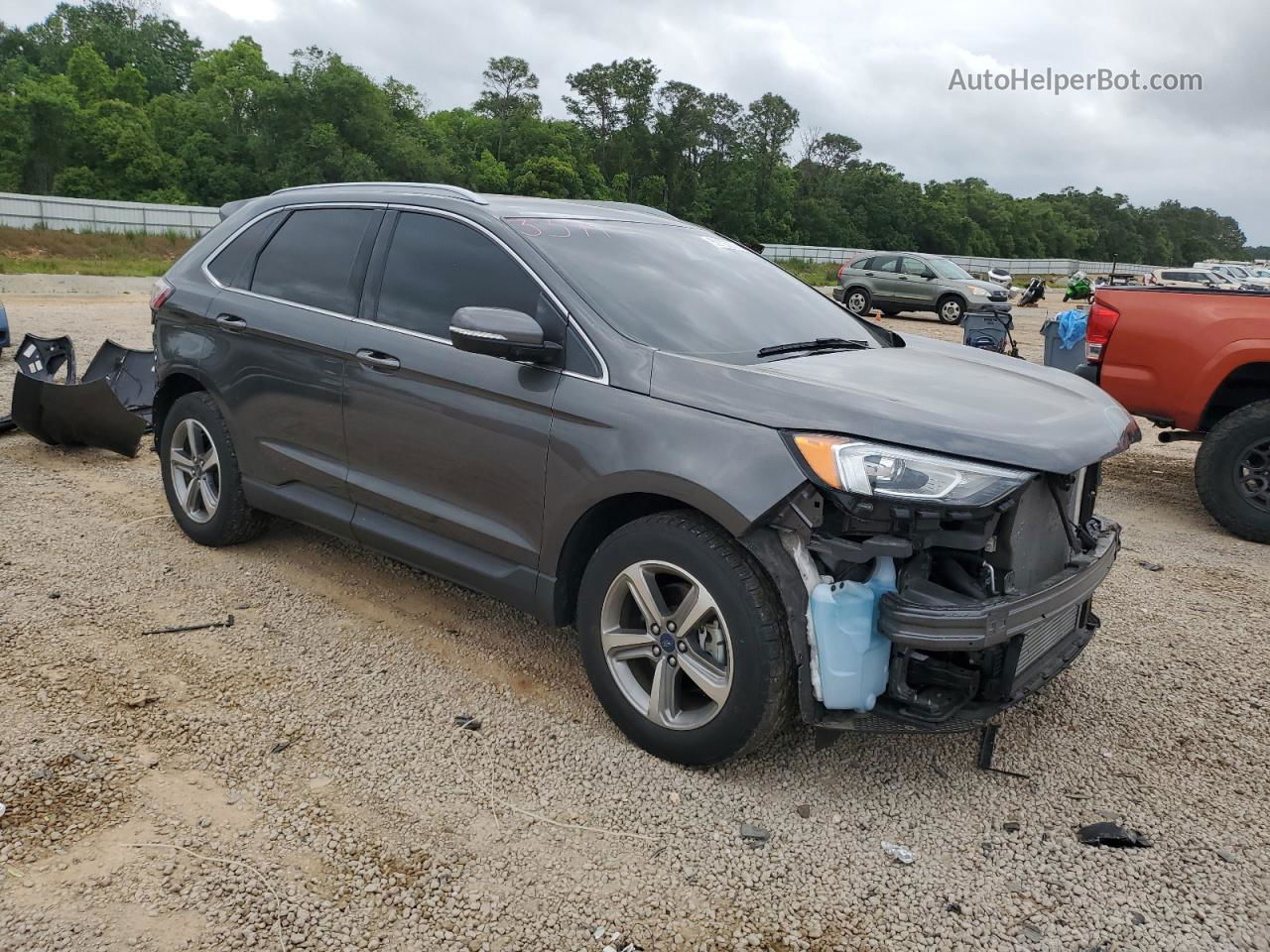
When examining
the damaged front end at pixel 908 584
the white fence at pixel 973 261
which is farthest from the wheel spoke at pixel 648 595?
the white fence at pixel 973 261

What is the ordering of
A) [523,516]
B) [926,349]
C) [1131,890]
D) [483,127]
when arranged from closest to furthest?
1. [1131,890]
2. [523,516]
3. [926,349]
4. [483,127]

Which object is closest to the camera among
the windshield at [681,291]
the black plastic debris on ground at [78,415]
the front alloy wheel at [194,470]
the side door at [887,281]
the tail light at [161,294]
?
the windshield at [681,291]

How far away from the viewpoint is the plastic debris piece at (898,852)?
2854 millimetres

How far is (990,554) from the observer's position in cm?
292

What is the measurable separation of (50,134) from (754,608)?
2401 inches

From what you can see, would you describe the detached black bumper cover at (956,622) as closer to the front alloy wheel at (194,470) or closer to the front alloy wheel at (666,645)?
the front alloy wheel at (666,645)

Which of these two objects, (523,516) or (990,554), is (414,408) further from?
A: (990,554)

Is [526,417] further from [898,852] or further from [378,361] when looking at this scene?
[898,852]

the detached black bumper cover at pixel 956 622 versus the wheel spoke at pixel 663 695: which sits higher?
the detached black bumper cover at pixel 956 622

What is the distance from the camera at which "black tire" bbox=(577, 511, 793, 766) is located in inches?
114

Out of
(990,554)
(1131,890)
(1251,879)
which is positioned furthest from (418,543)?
(1251,879)

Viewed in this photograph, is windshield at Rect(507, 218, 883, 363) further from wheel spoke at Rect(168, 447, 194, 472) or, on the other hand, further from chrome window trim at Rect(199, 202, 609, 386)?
wheel spoke at Rect(168, 447, 194, 472)

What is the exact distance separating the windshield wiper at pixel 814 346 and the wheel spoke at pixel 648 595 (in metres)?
0.92

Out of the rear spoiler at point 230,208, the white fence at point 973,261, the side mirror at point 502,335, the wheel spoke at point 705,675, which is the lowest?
the wheel spoke at point 705,675
